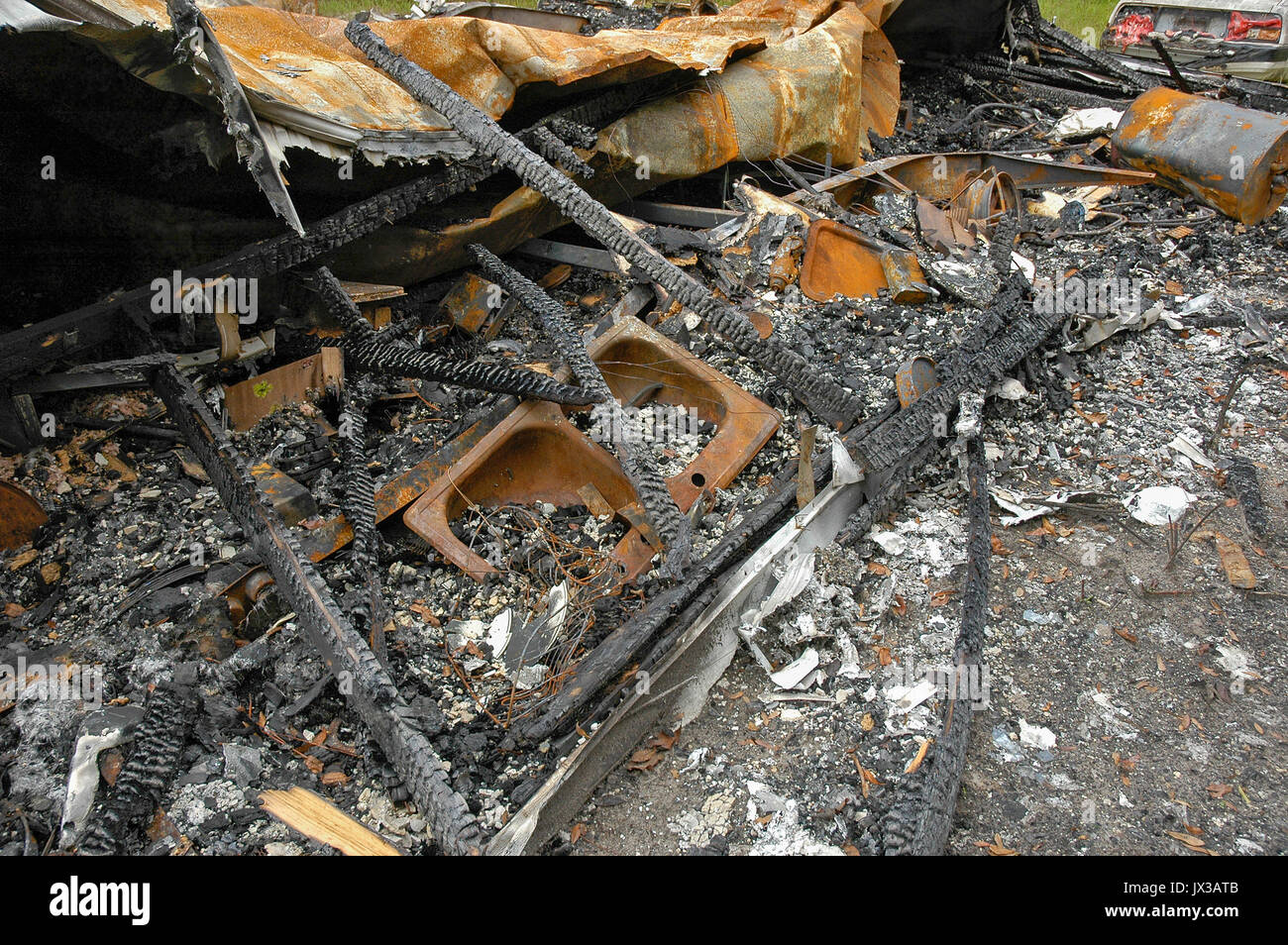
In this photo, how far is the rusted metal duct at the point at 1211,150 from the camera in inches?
198

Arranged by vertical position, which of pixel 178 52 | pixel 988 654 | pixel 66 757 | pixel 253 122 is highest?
pixel 178 52

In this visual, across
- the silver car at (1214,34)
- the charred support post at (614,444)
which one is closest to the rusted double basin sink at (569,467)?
the charred support post at (614,444)

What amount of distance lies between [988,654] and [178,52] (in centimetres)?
348

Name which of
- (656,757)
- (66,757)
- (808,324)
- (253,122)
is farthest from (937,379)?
(66,757)

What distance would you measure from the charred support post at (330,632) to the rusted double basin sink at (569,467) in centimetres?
52

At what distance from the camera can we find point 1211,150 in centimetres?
525

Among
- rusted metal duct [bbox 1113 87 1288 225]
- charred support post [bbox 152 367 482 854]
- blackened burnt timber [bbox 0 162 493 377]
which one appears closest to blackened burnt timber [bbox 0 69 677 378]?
blackened burnt timber [bbox 0 162 493 377]

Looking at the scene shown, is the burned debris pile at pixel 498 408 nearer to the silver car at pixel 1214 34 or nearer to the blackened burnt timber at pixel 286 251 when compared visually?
the blackened burnt timber at pixel 286 251

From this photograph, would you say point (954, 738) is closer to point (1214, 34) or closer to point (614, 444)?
point (614, 444)

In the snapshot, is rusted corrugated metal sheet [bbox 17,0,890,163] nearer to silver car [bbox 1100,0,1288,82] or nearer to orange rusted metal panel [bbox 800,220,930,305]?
orange rusted metal panel [bbox 800,220,930,305]

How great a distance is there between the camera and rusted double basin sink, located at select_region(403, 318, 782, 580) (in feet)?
10.0

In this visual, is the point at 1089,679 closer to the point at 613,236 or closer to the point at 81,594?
the point at 613,236

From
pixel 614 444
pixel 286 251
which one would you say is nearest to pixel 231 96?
pixel 286 251

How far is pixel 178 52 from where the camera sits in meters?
2.48
